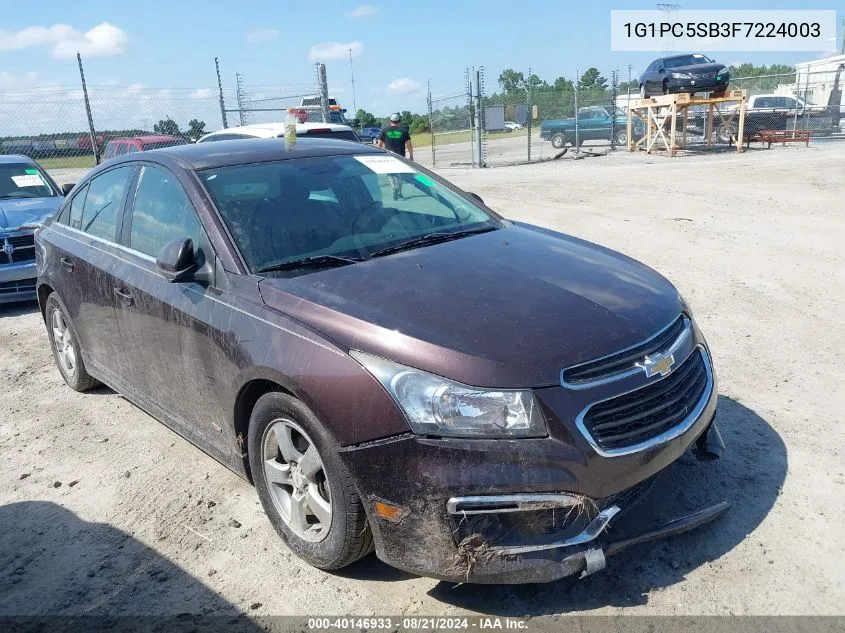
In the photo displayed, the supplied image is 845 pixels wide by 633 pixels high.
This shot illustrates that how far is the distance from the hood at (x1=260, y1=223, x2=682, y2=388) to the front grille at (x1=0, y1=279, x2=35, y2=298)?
19.7 feet

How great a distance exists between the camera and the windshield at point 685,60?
69.9ft

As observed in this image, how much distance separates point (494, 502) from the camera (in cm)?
241

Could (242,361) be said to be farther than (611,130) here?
No

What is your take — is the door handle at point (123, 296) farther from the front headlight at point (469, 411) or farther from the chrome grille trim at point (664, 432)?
the chrome grille trim at point (664, 432)

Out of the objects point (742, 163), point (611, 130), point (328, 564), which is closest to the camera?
point (328, 564)

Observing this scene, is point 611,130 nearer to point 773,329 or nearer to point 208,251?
point 773,329

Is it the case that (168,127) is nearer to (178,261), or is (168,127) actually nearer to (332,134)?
(332,134)

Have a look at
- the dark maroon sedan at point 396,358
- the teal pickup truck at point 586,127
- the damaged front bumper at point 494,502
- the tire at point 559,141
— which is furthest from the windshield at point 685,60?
the damaged front bumper at point 494,502

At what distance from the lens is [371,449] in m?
2.51

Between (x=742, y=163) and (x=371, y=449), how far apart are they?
58.5 ft

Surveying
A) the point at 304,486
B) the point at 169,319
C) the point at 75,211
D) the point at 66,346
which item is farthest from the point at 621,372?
the point at 66,346

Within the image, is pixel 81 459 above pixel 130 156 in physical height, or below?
below

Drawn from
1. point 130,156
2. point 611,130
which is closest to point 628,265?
point 130,156

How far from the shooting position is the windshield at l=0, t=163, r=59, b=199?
866 cm
